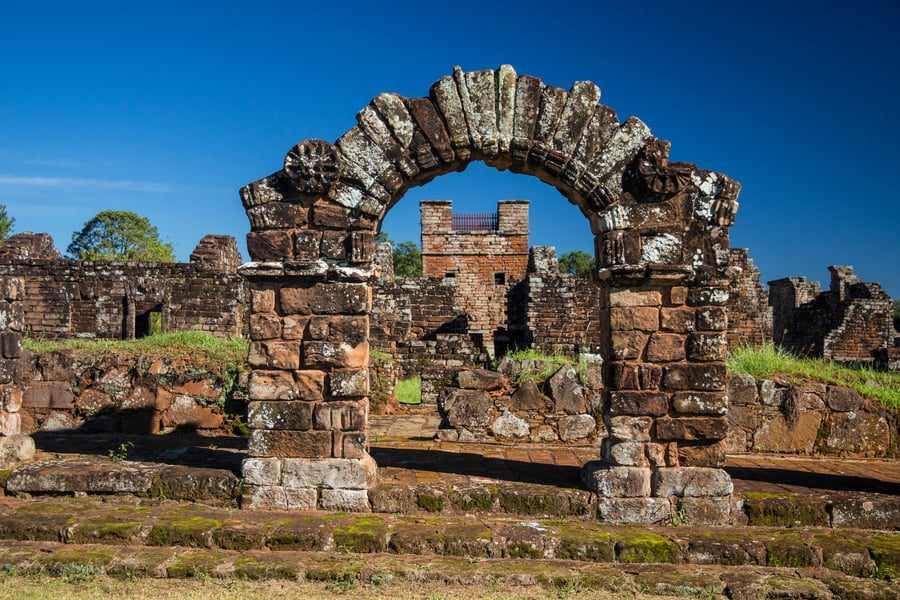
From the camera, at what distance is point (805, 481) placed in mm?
6566

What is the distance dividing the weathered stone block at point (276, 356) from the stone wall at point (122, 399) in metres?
4.07

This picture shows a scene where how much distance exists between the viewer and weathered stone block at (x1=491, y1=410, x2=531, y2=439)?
8969 mm

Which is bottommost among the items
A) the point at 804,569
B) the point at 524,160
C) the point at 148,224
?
the point at 804,569

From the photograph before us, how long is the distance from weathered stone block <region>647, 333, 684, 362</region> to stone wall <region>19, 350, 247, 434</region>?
6.21 metres

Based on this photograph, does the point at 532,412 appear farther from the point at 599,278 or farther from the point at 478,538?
the point at 478,538

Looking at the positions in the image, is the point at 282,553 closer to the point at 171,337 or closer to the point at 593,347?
the point at 171,337

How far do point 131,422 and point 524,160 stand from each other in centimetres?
709

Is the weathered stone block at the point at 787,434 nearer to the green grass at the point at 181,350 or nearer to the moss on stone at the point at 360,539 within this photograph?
the moss on stone at the point at 360,539

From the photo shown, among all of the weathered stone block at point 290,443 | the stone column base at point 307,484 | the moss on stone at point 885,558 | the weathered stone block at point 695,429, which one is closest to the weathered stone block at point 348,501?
the stone column base at point 307,484

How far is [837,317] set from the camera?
23.8 metres

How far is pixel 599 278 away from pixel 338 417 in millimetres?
2670

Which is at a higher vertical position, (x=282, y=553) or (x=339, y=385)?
(x=339, y=385)

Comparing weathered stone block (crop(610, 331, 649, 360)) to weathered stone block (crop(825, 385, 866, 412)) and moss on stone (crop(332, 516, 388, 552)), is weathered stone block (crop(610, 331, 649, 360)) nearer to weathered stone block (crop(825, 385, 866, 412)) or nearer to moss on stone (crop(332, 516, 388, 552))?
moss on stone (crop(332, 516, 388, 552))

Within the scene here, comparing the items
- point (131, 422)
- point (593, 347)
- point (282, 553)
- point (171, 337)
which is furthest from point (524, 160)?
point (593, 347)
